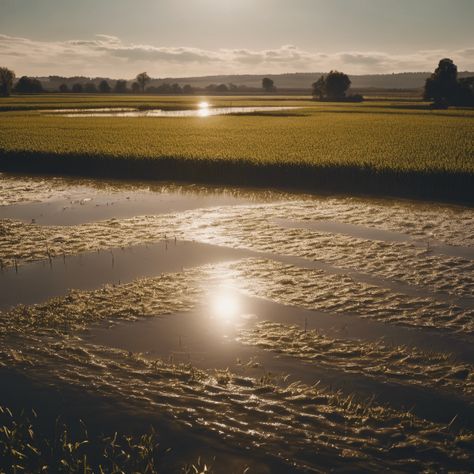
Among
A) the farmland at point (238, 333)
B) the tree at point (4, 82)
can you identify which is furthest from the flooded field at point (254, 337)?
the tree at point (4, 82)

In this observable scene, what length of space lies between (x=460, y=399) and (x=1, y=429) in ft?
13.2

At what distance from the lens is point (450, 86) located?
74812 millimetres

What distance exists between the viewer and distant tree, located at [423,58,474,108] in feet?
245

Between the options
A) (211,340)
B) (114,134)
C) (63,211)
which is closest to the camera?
(211,340)

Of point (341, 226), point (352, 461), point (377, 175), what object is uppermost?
point (377, 175)

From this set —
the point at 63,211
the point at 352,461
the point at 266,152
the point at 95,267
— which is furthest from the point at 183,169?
the point at 352,461

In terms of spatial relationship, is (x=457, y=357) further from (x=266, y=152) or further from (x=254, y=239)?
(x=266, y=152)

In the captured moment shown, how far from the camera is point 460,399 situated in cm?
462

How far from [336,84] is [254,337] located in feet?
351

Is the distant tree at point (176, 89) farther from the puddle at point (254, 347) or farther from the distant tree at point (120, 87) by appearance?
the puddle at point (254, 347)

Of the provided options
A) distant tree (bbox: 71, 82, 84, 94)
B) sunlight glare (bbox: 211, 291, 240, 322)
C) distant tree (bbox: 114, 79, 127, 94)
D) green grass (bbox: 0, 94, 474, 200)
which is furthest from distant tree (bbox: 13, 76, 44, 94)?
sunlight glare (bbox: 211, 291, 240, 322)

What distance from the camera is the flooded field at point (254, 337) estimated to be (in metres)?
4.09

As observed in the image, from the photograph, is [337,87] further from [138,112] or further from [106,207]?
[106,207]

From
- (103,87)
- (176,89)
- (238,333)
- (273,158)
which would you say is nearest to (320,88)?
(103,87)
